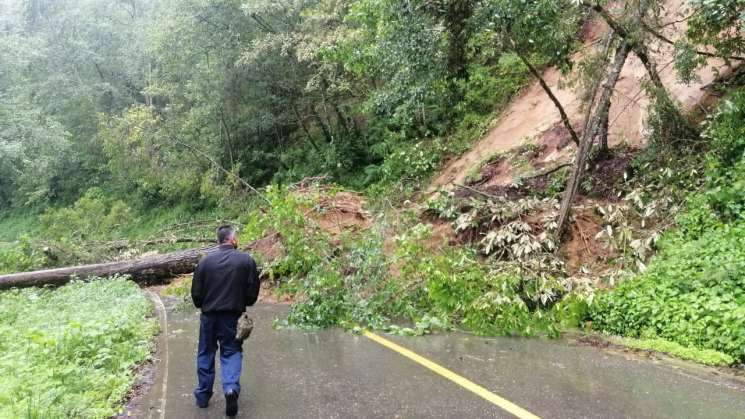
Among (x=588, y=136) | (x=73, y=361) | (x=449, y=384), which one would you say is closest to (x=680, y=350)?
(x=449, y=384)

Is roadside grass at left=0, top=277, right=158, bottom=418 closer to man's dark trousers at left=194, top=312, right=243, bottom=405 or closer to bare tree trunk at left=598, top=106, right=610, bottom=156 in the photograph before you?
man's dark trousers at left=194, top=312, right=243, bottom=405

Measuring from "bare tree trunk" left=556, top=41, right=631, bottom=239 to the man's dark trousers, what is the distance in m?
5.83

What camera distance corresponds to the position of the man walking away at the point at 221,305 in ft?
17.4

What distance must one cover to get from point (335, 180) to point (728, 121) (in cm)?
1520

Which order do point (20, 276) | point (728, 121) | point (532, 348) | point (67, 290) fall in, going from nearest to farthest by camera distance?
1. point (532, 348)
2. point (728, 121)
3. point (67, 290)
4. point (20, 276)

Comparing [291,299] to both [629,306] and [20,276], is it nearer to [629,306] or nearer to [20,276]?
[629,306]

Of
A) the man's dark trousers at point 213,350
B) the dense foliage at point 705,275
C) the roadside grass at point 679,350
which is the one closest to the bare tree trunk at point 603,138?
the dense foliage at point 705,275

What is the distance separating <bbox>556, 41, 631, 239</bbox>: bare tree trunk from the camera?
9266 mm

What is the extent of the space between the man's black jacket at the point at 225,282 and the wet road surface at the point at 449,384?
0.94 metres

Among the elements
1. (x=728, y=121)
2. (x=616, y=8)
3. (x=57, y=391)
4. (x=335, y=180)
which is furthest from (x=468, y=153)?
(x=57, y=391)

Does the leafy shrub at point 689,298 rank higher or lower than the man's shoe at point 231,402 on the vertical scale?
higher

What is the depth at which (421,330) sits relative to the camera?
25.6ft

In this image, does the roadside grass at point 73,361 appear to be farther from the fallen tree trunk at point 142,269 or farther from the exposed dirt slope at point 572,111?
the exposed dirt slope at point 572,111

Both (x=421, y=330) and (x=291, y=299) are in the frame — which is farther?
(x=291, y=299)
